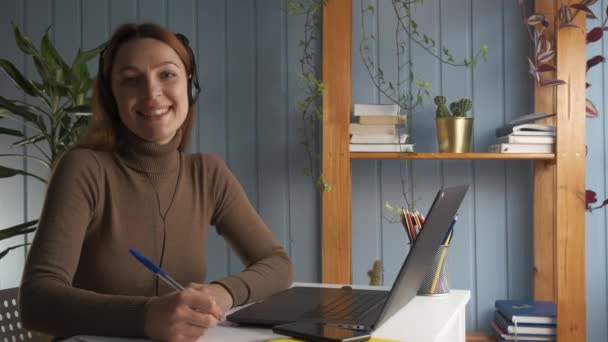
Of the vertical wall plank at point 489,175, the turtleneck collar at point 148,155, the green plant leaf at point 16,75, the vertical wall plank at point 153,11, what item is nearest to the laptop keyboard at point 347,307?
the turtleneck collar at point 148,155

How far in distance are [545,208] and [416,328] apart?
1.70 m

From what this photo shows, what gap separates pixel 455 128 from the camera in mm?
2602

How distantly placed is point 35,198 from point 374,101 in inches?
60.6

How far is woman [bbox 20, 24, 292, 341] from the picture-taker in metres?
1.38

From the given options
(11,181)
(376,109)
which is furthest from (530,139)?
(11,181)

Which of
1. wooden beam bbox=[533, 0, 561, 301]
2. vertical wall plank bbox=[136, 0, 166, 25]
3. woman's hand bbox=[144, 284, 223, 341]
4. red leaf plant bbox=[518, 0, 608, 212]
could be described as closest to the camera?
woman's hand bbox=[144, 284, 223, 341]

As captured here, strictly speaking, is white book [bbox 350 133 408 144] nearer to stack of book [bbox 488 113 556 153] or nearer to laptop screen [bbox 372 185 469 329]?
stack of book [bbox 488 113 556 153]

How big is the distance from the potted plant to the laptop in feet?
3.97

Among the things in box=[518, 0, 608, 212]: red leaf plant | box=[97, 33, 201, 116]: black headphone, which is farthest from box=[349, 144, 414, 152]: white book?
box=[97, 33, 201, 116]: black headphone

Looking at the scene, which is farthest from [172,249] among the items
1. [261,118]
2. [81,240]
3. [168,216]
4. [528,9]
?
[528,9]

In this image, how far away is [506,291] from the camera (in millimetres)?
2852

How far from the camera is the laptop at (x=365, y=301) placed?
114 centimetres

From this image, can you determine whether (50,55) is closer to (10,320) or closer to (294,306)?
(10,320)

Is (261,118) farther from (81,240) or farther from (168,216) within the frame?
(81,240)
